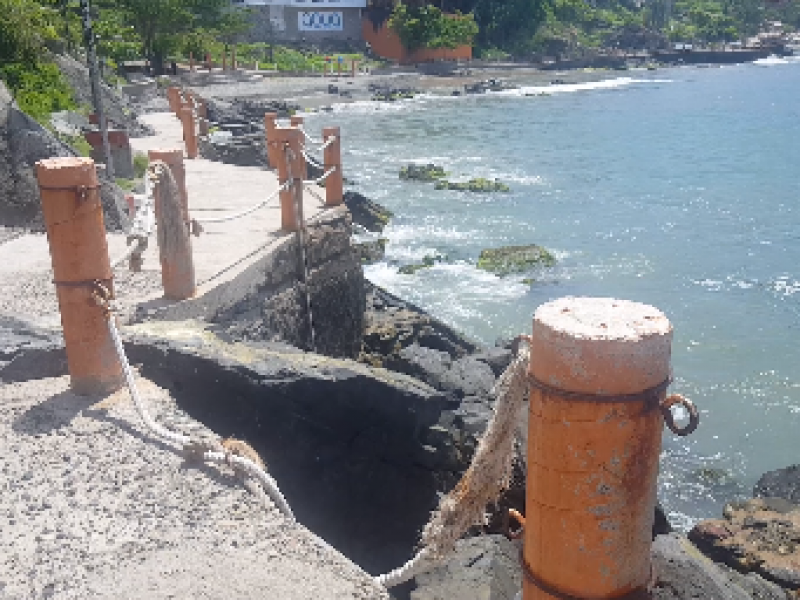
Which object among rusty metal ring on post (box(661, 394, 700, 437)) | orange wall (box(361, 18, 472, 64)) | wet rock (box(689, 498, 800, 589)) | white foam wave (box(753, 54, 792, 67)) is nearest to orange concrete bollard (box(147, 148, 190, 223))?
rusty metal ring on post (box(661, 394, 700, 437))

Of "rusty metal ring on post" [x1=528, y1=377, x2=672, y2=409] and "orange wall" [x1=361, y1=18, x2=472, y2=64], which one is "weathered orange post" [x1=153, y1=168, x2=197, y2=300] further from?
"orange wall" [x1=361, y1=18, x2=472, y2=64]

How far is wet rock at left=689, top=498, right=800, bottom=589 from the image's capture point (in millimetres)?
7012

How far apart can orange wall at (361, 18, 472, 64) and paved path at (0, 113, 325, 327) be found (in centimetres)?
5069

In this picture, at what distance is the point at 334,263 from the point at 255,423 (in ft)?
13.1

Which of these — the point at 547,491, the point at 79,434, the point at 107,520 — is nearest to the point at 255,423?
the point at 79,434

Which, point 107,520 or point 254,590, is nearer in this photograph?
point 254,590

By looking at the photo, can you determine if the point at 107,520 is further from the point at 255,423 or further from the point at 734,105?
the point at 734,105

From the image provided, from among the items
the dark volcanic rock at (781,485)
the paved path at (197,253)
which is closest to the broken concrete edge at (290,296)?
the paved path at (197,253)

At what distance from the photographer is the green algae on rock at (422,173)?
27.4 meters

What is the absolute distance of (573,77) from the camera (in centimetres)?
6222

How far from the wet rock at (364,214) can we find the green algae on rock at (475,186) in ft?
17.3

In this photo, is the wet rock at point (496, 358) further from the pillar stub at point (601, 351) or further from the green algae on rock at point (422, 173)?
the green algae on rock at point (422, 173)

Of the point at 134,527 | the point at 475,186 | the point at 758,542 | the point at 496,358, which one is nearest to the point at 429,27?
the point at 475,186

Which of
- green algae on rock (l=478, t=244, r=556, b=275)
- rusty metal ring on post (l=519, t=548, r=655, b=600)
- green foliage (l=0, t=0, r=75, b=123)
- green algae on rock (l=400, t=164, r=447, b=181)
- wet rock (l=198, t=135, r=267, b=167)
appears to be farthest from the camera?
green algae on rock (l=400, t=164, r=447, b=181)
